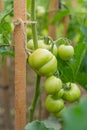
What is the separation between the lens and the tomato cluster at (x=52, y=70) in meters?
0.78

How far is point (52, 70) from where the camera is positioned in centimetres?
80

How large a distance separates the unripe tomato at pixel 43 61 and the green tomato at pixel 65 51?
0.07 metres

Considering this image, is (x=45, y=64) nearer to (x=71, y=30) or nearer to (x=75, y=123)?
(x=75, y=123)

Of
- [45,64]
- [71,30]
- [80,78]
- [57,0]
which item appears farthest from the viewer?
[71,30]

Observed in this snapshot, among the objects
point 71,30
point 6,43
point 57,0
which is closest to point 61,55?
point 6,43

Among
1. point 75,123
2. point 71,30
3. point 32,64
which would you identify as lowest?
point 71,30

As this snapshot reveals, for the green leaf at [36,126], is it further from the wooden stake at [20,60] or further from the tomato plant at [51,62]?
the wooden stake at [20,60]

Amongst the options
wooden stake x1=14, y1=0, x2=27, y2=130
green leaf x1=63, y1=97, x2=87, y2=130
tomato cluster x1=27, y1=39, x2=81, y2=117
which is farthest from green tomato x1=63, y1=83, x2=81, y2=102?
green leaf x1=63, y1=97, x2=87, y2=130

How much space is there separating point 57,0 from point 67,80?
759 millimetres

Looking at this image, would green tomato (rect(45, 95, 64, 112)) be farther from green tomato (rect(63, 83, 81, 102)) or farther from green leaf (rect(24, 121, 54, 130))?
green leaf (rect(24, 121, 54, 130))

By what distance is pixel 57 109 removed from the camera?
87 centimetres

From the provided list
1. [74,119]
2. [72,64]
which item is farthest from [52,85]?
[74,119]

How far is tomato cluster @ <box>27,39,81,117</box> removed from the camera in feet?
2.56

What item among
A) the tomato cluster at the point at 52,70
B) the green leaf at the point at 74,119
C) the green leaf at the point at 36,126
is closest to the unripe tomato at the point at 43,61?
the tomato cluster at the point at 52,70
